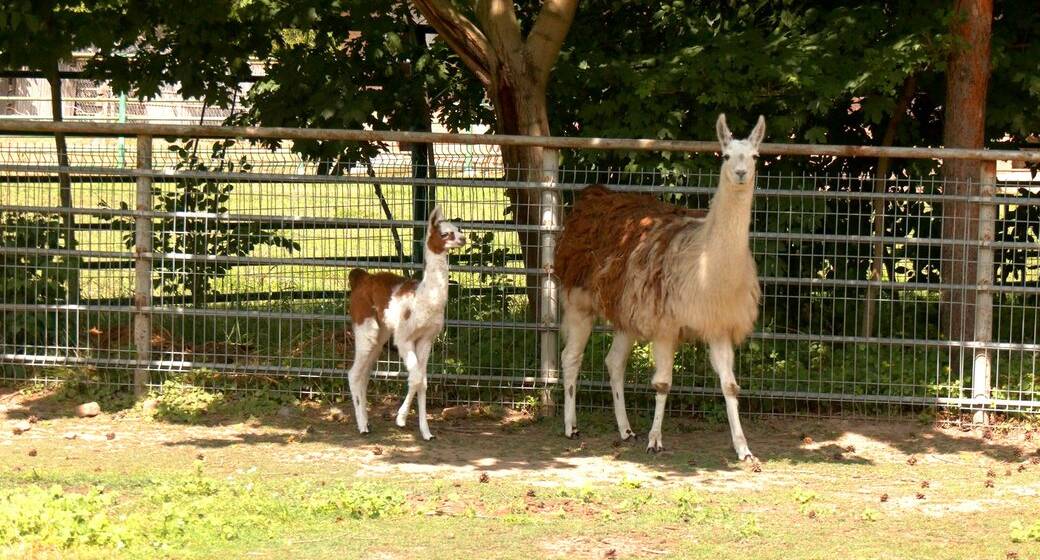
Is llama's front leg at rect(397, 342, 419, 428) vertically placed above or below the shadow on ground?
Result: above

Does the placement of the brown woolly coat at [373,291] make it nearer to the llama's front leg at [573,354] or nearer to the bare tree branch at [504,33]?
the llama's front leg at [573,354]

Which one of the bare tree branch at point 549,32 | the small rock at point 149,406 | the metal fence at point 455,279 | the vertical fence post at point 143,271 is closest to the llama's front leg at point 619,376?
the metal fence at point 455,279

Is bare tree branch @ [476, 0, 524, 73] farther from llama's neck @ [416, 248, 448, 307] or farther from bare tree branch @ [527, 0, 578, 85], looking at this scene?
llama's neck @ [416, 248, 448, 307]

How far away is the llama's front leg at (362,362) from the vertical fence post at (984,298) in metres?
4.06

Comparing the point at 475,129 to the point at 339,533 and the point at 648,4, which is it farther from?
the point at 339,533

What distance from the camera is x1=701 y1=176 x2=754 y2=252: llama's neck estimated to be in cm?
746

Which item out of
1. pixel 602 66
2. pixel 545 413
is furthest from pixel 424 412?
pixel 602 66

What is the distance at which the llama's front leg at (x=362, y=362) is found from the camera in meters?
8.52

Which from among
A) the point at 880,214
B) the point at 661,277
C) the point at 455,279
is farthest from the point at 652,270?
the point at 880,214

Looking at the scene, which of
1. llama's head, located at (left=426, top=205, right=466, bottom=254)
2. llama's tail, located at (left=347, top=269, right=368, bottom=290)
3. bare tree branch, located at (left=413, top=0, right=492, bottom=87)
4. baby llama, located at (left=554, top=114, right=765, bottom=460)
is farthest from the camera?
bare tree branch, located at (left=413, top=0, right=492, bottom=87)

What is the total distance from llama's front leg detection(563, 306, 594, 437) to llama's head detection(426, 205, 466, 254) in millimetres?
1063

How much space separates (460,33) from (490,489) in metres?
3.62

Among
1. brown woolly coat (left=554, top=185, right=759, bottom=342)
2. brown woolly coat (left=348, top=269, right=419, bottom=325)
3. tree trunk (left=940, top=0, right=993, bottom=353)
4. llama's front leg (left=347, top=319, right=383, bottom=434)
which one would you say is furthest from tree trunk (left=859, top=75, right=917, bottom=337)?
llama's front leg (left=347, top=319, right=383, bottom=434)

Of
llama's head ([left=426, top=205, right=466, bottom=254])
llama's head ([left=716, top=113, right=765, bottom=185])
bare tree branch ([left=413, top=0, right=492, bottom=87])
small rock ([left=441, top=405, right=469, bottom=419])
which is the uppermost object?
bare tree branch ([left=413, top=0, right=492, bottom=87])
